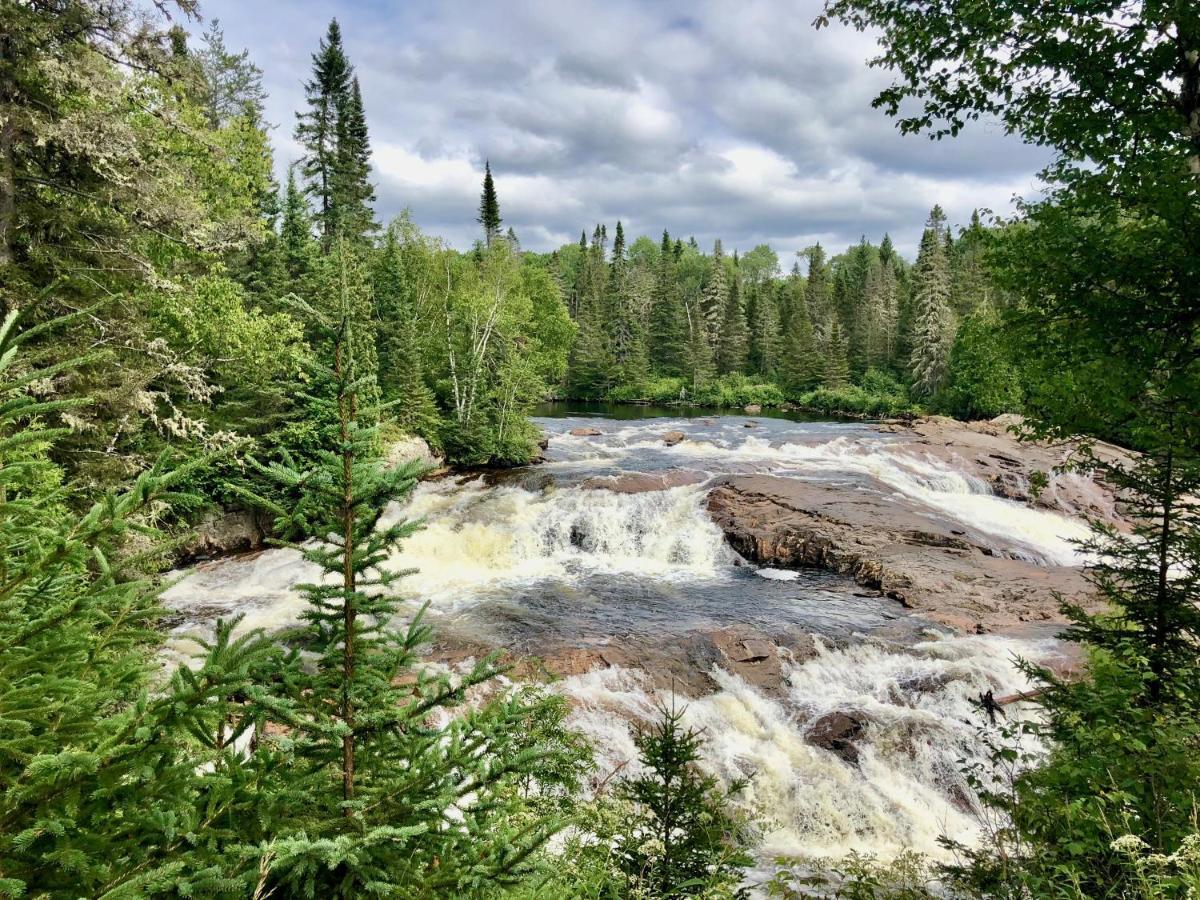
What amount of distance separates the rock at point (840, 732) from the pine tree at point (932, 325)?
4535 cm

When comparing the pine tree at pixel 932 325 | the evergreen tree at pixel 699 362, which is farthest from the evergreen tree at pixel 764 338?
the pine tree at pixel 932 325

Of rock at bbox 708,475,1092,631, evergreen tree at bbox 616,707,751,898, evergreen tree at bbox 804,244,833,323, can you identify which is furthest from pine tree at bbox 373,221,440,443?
evergreen tree at bbox 804,244,833,323

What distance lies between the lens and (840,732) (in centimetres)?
937

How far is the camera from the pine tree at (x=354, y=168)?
35656 mm

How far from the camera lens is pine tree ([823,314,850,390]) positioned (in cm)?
5925

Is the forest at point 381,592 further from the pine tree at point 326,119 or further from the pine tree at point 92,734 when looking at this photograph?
the pine tree at point 326,119

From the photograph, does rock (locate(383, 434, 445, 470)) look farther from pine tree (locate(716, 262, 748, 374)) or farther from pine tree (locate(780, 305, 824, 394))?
pine tree (locate(716, 262, 748, 374))

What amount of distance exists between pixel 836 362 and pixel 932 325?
11494 mm

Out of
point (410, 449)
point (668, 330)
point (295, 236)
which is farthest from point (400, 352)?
point (668, 330)

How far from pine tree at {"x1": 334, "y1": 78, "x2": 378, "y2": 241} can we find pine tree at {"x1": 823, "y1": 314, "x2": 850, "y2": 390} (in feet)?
135

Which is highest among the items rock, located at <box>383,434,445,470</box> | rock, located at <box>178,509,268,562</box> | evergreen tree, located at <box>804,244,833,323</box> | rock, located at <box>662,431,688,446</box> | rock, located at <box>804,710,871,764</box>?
evergreen tree, located at <box>804,244,833,323</box>

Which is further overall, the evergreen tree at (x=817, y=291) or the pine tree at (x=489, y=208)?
the evergreen tree at (x=817, y=291)

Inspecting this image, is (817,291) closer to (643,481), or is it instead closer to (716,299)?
(716,299)

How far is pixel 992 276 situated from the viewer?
5.38 meters
